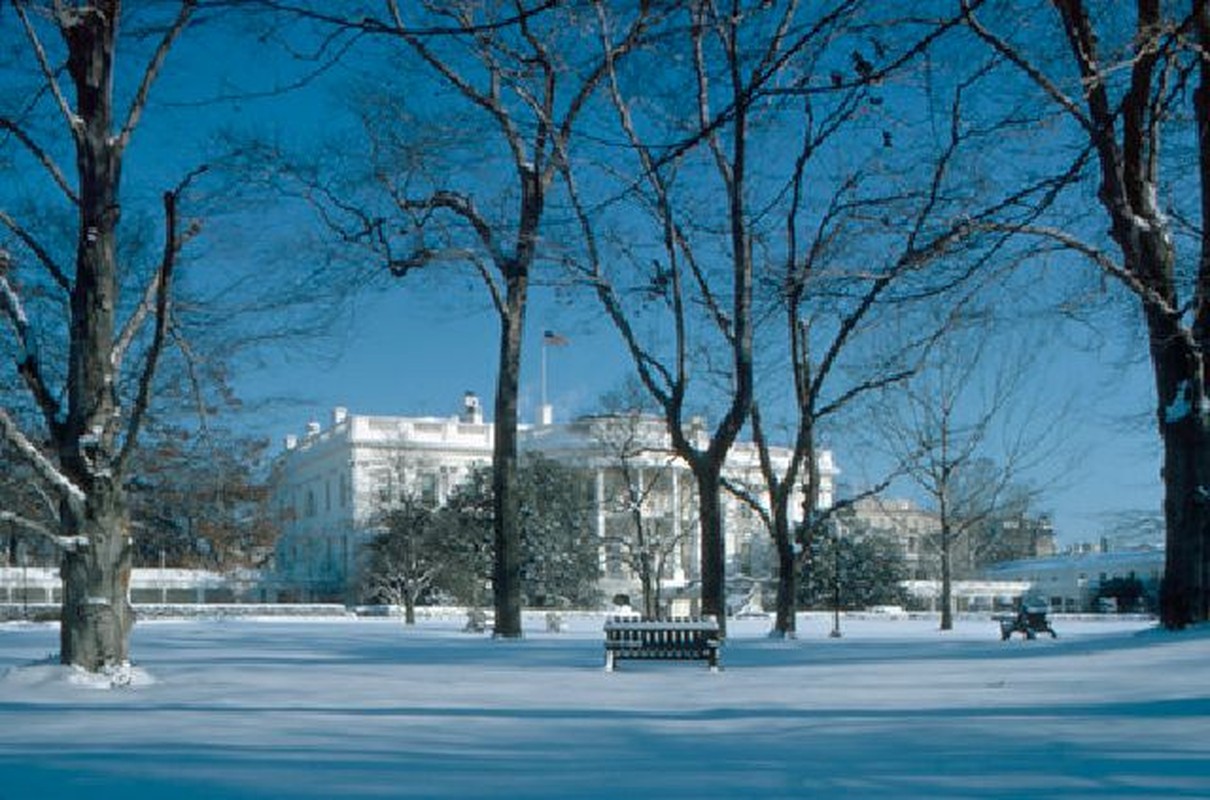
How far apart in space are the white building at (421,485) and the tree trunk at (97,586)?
42.1 meters

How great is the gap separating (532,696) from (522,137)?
12.1m

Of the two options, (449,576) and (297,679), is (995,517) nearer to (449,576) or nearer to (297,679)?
(449,576)

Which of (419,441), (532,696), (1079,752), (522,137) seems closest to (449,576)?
(419,441)

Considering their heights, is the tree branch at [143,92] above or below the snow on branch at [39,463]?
above

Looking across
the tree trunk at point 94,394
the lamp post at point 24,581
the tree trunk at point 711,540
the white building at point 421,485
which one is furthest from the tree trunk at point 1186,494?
the white building at point 421,485

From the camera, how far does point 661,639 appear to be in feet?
51.9

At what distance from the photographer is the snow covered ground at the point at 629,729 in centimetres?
688

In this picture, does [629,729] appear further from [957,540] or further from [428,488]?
[957,540]

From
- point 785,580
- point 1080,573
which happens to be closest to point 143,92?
point 785,580

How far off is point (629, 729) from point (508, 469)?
1390 centimetres

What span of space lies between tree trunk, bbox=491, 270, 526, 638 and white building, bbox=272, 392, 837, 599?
32756mm

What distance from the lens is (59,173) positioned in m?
14.8

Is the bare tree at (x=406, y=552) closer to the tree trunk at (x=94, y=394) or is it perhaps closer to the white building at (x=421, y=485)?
the white building at (x=421, y=485)

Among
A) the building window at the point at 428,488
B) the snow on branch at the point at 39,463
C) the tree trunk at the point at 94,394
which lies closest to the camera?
the snow on branch at the point at 39,463
